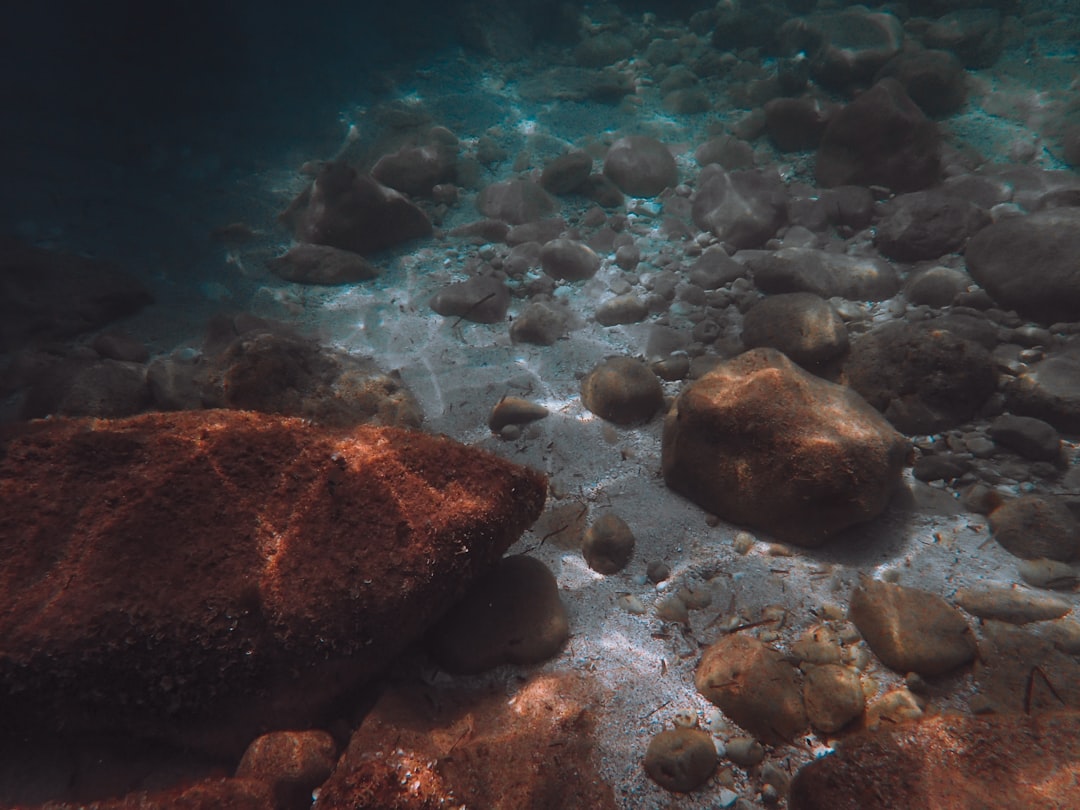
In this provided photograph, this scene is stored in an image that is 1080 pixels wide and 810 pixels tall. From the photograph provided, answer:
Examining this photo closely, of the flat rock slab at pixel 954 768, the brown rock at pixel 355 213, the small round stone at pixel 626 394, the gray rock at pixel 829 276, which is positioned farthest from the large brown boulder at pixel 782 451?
the brown rock at pixel 355 213

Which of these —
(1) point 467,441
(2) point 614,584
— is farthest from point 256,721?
(1) point 467,441

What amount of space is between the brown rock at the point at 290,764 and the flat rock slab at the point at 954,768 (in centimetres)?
202

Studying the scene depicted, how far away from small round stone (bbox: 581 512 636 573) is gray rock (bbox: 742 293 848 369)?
2.27 metres

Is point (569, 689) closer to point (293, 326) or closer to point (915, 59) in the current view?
point (293, 326)

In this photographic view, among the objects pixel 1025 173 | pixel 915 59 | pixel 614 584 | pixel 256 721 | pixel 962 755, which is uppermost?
pixel 915 59

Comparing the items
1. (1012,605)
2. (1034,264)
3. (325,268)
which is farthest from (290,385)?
(1034,264)

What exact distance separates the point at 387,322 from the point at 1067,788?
5980mm

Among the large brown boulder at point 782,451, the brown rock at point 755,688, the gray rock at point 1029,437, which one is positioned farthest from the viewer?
the gray rock at point 1029,437

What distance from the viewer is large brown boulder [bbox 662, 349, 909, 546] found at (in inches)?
122

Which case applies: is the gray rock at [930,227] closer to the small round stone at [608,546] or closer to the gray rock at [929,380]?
the gray rock at [929,380]

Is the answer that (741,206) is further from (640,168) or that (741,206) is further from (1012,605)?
(1012,605)

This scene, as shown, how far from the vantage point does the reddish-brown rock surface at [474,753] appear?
1985 millimetres

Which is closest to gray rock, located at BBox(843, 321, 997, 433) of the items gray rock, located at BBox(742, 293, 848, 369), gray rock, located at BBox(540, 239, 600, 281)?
gray rock, located at BBox(742, 293, 848, 369)

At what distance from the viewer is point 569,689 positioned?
2.51m
